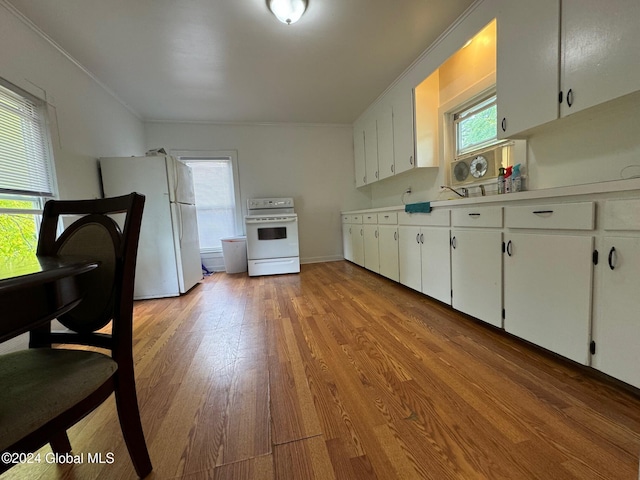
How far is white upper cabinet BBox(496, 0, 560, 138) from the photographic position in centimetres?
152

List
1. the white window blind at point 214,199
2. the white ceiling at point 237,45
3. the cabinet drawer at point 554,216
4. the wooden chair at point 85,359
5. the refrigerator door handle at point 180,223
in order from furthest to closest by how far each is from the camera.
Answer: the white window blind at point 214,199
the refrigerator door handle at point 180,223
the white ceiling at point 237,45
the cabinet drawer at point 554,216
the wooden chair at point 85,359

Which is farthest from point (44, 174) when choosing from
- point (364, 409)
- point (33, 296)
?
point (364, 409)

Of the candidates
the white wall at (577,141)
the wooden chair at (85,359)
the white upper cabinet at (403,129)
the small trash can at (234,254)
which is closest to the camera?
the wooden chair at (85,359)

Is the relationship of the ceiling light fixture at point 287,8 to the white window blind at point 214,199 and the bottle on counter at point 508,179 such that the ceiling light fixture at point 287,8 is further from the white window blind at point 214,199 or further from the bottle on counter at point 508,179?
the white window blind at point 214,199

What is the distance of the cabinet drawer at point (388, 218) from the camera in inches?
112

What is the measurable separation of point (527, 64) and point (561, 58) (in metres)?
0.21

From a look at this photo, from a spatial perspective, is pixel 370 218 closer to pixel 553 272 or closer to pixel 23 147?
pixel 553 272

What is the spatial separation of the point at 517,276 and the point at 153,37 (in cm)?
332

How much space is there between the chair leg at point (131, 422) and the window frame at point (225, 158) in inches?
146

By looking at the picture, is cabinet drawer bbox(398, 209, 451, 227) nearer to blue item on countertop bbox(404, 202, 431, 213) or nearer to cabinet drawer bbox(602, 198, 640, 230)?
blue item on countertop bbox(404, 202, 431, 213)

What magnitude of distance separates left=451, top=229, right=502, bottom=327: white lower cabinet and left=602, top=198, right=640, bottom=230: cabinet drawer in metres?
0.52

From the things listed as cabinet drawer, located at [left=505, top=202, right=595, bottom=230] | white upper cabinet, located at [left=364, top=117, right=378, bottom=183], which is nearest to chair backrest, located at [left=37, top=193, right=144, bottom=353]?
cabinet drawer, located at [left=505, top=202, right=595, bottom=230]

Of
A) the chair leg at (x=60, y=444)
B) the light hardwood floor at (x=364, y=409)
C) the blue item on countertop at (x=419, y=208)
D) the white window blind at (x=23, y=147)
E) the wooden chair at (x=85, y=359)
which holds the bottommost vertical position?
the light hardwood floor at (x=364, y=409)

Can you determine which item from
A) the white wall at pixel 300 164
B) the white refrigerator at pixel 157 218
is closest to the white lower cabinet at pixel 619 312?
the white refrigerator at pixel 157 218
